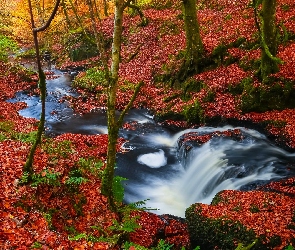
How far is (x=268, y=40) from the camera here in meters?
14.2

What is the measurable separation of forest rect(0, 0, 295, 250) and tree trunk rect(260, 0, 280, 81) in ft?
0.16

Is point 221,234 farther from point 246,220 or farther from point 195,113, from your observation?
point 195,113

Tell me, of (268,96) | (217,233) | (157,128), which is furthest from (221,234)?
(157,128)

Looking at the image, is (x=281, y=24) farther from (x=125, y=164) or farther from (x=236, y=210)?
(x=236, y=210)

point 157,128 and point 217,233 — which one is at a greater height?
point 157,128

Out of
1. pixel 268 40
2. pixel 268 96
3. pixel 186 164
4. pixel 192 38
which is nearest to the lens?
pixel 186 164

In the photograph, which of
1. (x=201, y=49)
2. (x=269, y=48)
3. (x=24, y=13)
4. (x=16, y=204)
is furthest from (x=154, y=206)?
(x=24, y=13)

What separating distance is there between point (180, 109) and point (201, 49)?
3.76 metres

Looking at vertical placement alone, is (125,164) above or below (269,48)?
below

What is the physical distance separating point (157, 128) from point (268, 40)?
637 centimetres

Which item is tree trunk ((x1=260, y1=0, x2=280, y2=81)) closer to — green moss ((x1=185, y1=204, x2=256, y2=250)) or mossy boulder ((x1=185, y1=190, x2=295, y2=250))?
mossy boulder ((x1=185, y1=190, x2=295, y2=250))

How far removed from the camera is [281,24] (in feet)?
53.5

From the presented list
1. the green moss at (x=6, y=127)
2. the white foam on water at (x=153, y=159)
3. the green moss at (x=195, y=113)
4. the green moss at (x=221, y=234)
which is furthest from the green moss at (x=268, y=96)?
the green moss at (x=6, y=127)

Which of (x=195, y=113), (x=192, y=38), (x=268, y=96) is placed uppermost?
(x=192, y=38)
